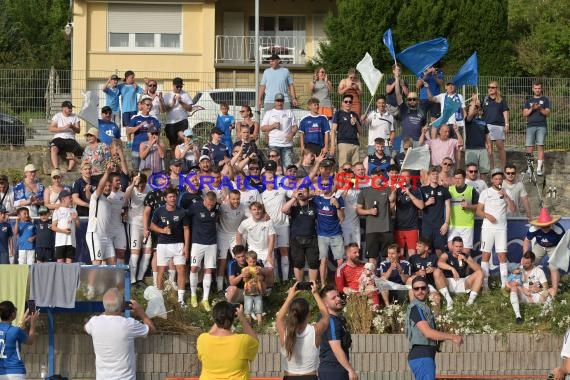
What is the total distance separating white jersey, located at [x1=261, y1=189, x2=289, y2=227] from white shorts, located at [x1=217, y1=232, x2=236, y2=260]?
2.35 ft

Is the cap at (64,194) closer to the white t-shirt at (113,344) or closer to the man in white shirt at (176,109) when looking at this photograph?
the man in white shirt at (176,109)

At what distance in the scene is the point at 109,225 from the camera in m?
18.3

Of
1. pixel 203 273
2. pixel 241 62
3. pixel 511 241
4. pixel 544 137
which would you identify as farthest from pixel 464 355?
pixel 241 62

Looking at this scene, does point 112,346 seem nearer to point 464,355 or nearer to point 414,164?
point 464,355

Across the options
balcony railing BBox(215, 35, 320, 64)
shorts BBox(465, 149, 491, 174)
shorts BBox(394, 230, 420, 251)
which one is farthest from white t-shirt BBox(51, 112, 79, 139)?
balcony railing BBox(215, 35, 320, 64)

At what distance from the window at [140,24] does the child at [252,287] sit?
22.7 metres

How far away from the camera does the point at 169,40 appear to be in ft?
129

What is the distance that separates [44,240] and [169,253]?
76.0 inches

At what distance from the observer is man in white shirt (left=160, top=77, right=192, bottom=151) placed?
22000mm

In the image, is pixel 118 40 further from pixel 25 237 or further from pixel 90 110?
pixel 25 237

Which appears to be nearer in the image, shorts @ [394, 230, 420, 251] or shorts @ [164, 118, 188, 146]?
shorts @ [394, 230, 420, 251]

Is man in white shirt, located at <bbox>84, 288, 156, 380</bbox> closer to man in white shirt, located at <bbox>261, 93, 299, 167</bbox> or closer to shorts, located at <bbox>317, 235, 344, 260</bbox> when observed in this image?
shorts, located at <bbox>317, 235, 344, 260</bbox>

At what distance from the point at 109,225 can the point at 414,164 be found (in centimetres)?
514

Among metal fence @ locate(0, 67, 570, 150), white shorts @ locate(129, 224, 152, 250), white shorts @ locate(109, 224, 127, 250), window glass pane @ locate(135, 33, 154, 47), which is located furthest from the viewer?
window glass pane @ locate(135, 33, 154, 47)
